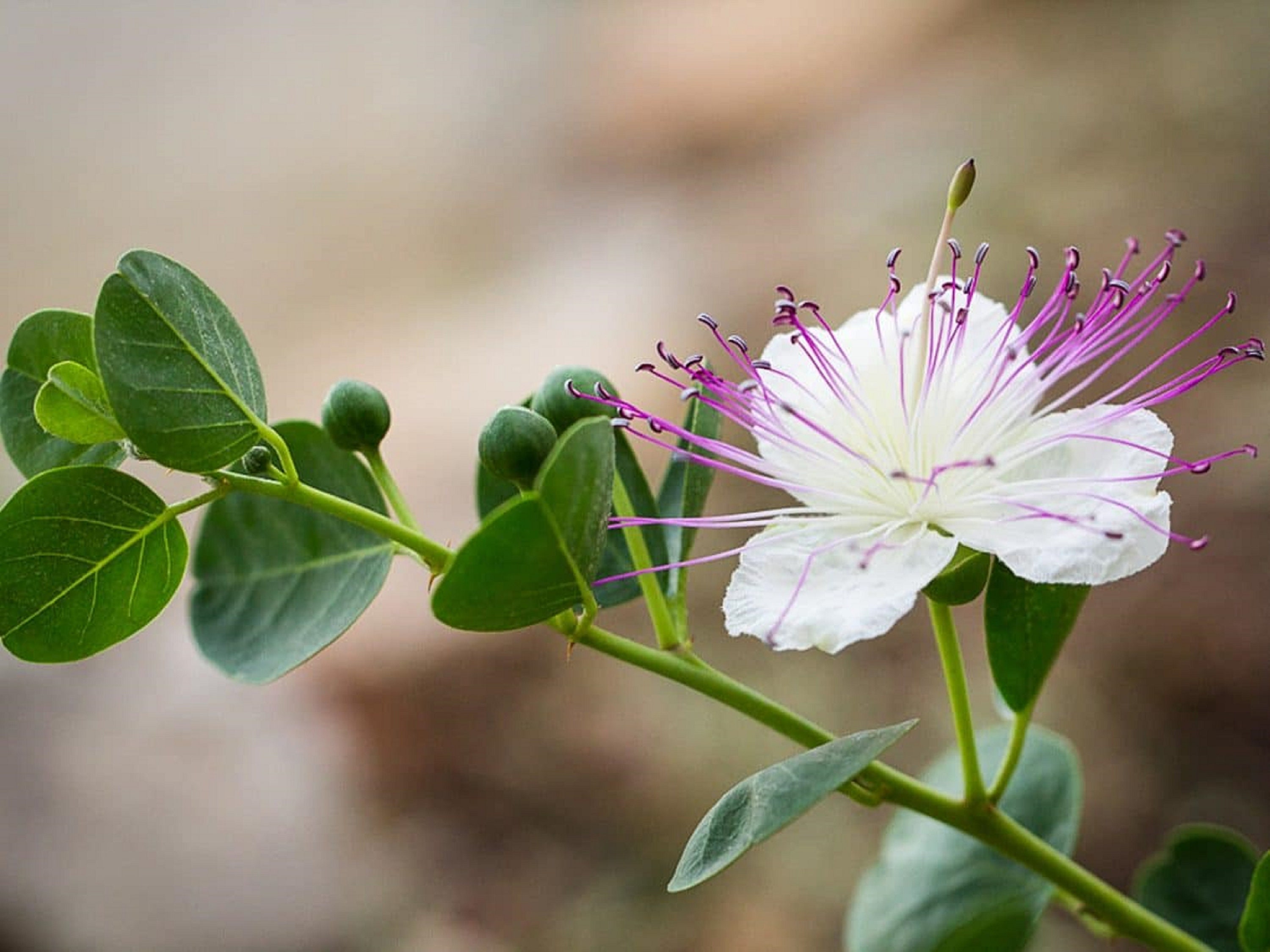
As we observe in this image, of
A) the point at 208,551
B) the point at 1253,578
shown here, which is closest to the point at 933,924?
the point at 208,551

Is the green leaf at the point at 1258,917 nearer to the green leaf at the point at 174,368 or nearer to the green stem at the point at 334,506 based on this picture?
the green stem at the point at 334,506

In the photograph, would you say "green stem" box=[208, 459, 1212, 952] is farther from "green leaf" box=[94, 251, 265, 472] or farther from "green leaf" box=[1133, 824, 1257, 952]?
"green leaf" box=[1133, 824, 1257, 952]

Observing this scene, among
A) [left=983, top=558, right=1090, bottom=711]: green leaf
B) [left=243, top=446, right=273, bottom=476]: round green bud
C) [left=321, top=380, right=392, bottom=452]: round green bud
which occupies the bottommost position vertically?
[left=983, top=558, right=1090, bottom=711]: green leaf

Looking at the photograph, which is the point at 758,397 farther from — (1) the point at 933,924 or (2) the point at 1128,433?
(1) the point at 933,924

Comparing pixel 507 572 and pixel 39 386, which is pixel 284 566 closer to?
pixel 39 386

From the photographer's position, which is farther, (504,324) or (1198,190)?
(504,324)

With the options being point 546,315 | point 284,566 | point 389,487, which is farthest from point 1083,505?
point 546,315

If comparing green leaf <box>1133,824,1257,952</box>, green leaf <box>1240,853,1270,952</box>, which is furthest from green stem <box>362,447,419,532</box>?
green leaf <box>1133,824,1257,952</box>
